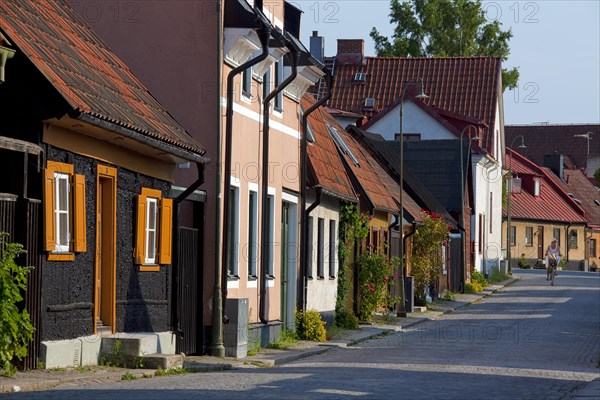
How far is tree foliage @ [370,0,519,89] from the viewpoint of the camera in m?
72.6

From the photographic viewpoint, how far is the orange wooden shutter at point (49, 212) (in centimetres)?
1566

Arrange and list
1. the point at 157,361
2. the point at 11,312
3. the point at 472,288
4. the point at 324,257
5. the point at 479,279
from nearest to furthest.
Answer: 1. the point at 11,312
2. the point at 157,361
3. the point at 324,257
4. the point at 472,288
5. the point at 479,279

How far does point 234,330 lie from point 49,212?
20.5 feet

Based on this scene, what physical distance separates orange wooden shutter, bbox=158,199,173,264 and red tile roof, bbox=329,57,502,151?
152 ft

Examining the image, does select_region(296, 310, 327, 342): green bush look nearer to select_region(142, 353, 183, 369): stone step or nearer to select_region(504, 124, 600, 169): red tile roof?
select_region(142, 353, 183, 369): stone step

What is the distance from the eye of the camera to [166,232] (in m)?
20.1

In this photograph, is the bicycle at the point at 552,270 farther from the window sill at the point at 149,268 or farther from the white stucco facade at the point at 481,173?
the window sill at the point at 149,268

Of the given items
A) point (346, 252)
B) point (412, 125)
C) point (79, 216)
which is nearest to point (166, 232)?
point (79, 216)

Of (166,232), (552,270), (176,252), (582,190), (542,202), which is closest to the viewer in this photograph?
(166,232)

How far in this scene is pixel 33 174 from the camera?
51.3 ft

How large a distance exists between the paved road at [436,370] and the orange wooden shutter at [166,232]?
2.15m

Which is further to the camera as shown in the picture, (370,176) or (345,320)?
(370,176)

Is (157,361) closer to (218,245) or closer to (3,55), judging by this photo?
(218,245)

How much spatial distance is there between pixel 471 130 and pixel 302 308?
125 ft
